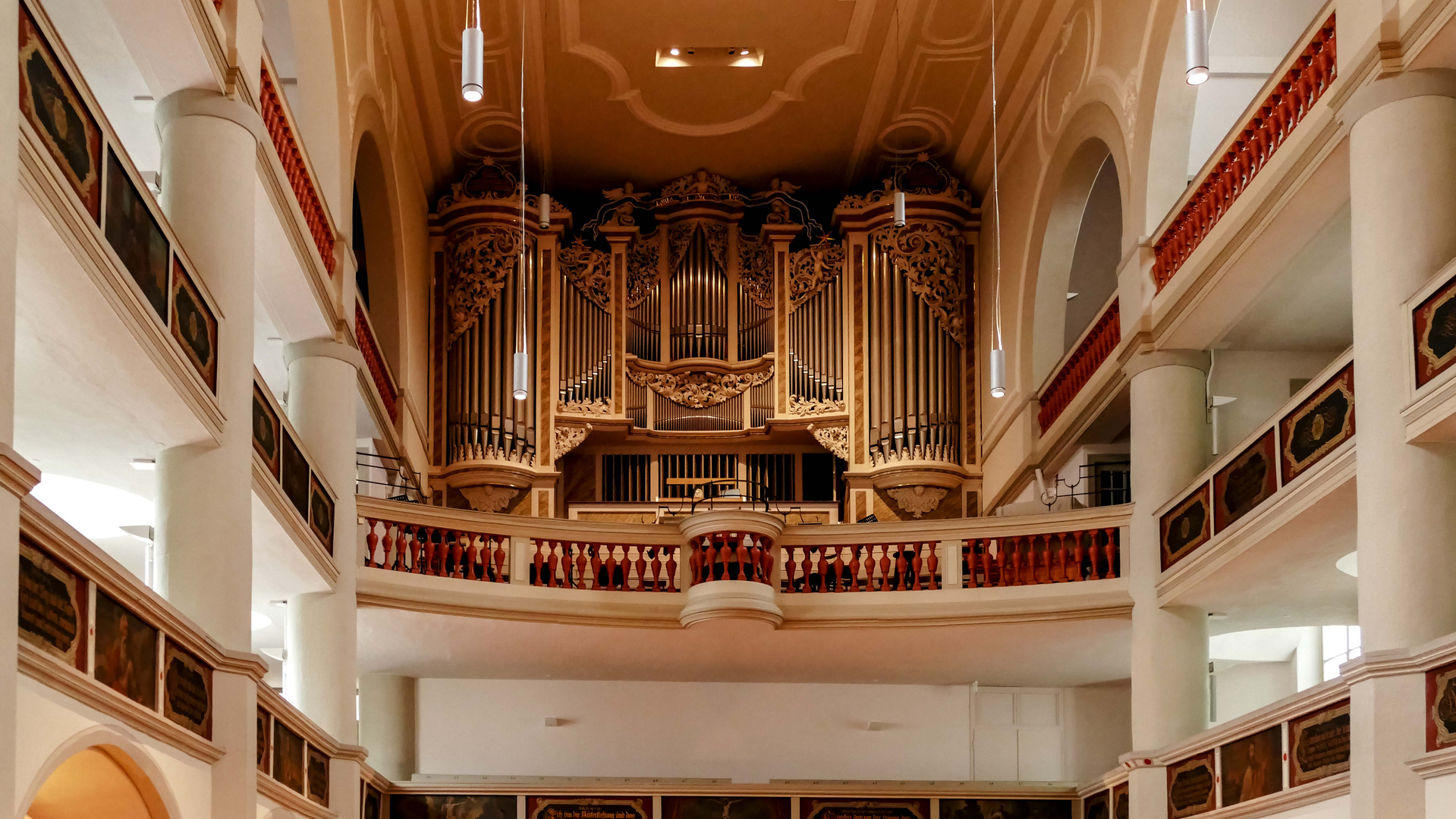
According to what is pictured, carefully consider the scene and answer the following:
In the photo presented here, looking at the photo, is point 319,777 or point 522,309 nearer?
point 319,777

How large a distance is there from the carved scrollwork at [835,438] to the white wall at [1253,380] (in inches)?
200

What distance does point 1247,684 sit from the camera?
679 inches

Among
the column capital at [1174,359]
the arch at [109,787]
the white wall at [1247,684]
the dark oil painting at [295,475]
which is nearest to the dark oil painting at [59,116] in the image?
the arch at [109,787]

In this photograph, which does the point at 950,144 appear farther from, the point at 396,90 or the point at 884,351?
the point at 396,90

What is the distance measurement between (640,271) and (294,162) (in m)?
7.45

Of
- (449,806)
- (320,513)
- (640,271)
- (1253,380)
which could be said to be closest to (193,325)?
(320,513)

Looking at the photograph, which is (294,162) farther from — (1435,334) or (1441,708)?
(1441,708)

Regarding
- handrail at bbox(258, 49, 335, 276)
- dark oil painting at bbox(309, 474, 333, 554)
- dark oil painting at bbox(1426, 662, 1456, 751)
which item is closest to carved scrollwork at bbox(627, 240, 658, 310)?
handrail at bbox(258, 49, 335, 276)

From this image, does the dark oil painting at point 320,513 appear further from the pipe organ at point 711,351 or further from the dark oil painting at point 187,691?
the pipe organ at point 711,351

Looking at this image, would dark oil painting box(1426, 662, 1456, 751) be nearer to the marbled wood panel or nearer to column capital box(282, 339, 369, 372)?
column capital box(282, 339, 369, 372)

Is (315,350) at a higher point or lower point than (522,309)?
lower

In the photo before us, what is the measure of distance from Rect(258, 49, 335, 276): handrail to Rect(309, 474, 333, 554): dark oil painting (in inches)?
69.8

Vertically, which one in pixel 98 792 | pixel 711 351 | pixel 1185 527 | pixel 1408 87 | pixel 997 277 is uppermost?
pixel 997 277

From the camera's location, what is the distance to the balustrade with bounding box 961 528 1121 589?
13.9 m
